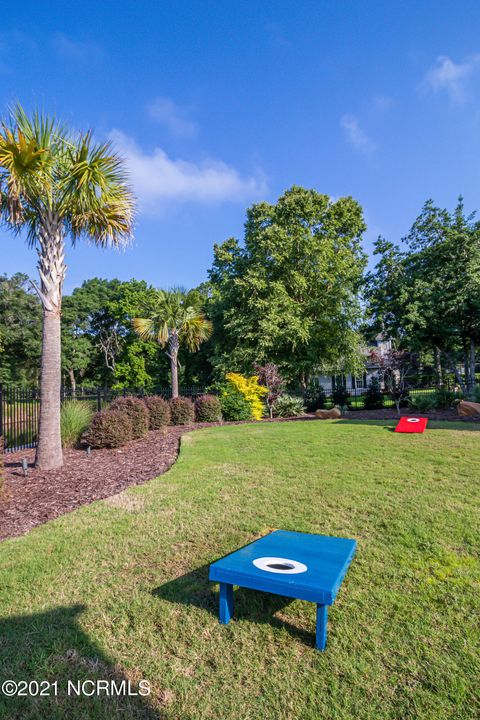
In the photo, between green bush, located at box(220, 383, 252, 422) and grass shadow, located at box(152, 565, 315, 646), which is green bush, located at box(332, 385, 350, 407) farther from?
grass shadow, located at box(152, 565, 315, 646)

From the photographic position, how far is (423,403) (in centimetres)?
1358

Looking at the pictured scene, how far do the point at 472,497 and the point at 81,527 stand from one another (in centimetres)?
458

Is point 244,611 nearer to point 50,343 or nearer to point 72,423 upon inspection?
point 50,343

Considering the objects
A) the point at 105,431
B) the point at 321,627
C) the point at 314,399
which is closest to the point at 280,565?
the point at 321,627

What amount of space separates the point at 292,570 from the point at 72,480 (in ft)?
16.5

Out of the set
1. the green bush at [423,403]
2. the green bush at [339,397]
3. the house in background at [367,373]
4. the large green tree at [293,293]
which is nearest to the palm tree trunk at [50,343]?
the house in background at [367,373]

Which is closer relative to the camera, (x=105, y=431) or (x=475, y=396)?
(x=105, y=431)

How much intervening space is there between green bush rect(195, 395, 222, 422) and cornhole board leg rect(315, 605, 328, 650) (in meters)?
11.6

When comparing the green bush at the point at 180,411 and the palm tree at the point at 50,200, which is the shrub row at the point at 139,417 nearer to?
the green bush at the point at 180,411

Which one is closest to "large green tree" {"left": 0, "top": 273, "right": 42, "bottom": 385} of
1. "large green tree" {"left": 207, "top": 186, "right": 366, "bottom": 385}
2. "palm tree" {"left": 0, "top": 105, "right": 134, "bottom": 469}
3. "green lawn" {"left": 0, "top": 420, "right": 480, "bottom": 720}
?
"large green tree" {"left": 207, "top": 186, "right": 366, "bottom": 385}

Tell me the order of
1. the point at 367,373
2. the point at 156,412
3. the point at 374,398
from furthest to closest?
the point at 367,373, the point at 374,398, the point at 156,412

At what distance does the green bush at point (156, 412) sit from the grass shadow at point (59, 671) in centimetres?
944

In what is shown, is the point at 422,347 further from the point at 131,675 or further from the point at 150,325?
the point at 131,675

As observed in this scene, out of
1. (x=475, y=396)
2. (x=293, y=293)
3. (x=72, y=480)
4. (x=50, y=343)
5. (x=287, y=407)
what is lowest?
(x=72, y=480)
